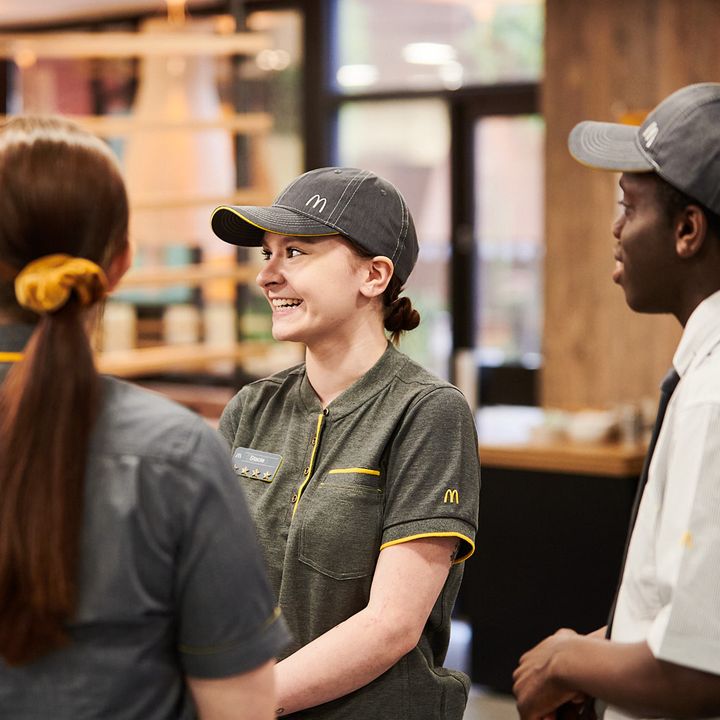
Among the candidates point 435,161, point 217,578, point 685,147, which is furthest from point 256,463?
point 435,161

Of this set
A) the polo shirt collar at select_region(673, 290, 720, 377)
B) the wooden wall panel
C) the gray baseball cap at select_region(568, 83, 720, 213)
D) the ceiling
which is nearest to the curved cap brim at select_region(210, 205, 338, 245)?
the gray baseball cap at select_region(568, 83, 720, 213)

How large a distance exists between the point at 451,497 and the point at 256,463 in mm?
331

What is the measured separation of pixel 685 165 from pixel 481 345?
5779 millimetres

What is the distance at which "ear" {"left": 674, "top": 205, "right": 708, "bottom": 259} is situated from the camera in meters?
1.51

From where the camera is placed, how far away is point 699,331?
4.93ft

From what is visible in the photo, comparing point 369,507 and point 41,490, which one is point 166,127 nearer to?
point 369,507

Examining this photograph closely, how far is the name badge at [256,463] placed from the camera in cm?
183

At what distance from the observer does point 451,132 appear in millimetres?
7180

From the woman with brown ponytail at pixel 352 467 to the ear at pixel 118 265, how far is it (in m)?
0.56

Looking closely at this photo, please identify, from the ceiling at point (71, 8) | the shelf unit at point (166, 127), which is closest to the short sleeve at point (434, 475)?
the shelf unit at point (166, 127)

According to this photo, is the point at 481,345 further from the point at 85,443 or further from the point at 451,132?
the point at 85,443

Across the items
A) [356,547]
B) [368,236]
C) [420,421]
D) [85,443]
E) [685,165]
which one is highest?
[685,165]

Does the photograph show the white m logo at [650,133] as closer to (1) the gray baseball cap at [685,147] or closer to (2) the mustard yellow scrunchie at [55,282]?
(1) the gray baseball cap at [685,147]

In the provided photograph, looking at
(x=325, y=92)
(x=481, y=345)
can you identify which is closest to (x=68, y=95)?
(x=325, y=92)
